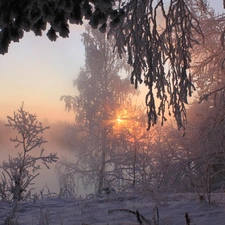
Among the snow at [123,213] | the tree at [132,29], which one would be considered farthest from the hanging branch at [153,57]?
the snow at [123,213]

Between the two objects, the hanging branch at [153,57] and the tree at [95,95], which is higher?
the tree at [95,95]

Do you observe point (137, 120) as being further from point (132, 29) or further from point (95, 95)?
point (132, 29)

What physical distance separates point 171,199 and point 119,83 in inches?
451

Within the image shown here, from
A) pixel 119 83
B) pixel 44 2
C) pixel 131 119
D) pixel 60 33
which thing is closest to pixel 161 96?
pixel 60 33

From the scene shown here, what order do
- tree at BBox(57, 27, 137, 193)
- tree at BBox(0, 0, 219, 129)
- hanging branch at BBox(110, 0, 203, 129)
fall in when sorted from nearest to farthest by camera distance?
tree at BBox(0, 0, 219, 129) < hanging branch at BBox(110, 0, 203, 129) < tree at BBox(57, 27, 137, 193)

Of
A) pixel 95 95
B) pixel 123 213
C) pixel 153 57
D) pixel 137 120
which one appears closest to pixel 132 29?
pixel 153 57

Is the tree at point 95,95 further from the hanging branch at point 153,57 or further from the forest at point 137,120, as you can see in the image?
the hanging branch at point 153,57

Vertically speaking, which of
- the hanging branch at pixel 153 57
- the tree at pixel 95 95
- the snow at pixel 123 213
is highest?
the tree at pixel 95 95

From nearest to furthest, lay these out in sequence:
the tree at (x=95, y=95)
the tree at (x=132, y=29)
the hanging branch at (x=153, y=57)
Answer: the tree at (x=132, y=29)
the hanging branch at (x=153, y=57)
the tree at (x=95, y=95)

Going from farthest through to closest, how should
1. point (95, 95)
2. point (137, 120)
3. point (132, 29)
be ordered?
point (95, 95), point (137, 120), point (132, 29)

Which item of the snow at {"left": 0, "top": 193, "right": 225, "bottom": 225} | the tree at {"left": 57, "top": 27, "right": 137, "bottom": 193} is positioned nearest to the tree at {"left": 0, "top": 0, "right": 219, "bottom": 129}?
the snow at {"left": 0, "top": 193, "right": 225, "bottom": 225}

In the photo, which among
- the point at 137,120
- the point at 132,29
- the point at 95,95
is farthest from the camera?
the point at 95,95

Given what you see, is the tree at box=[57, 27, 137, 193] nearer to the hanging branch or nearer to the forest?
the forest

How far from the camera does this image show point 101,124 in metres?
14.1
